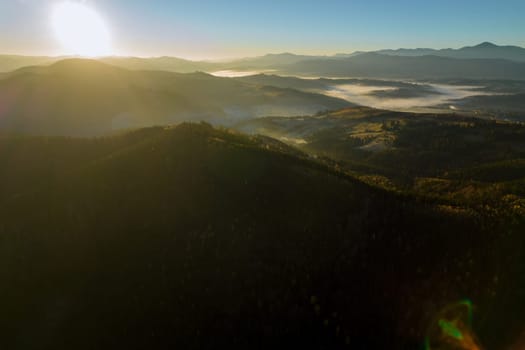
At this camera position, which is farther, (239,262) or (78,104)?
(78,104)

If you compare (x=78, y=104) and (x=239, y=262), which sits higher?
(x=78, y=104)

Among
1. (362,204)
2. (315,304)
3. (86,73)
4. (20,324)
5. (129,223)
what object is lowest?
(20,324)

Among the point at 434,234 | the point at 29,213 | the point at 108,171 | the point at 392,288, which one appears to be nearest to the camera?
the point at 392,288

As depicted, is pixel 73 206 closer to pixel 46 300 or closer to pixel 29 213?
pixel 29 213

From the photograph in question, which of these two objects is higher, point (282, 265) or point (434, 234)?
point (434, 234)

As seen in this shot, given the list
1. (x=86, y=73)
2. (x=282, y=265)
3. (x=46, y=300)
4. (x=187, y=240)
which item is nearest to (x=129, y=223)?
(x=187, y=240)

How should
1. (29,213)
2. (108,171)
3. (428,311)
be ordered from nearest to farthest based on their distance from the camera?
(428,311) → (29,213) → (108,171)

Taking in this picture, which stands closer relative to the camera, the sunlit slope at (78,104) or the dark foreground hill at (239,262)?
the dark foreground hill at (239,262)

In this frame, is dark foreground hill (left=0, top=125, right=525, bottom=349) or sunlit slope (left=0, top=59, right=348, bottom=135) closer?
dark foreground hill (left=0, top=125, right=525, bottom=349)
